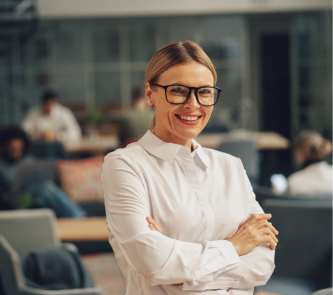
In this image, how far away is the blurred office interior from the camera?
31.6 ft

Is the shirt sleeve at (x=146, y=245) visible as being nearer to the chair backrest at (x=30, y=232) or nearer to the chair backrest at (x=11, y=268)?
the chair backrest at (x=11, y=268)

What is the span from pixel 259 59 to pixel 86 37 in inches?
152

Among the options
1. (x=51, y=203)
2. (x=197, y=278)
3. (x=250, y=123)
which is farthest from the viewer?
(x=250, y=123)

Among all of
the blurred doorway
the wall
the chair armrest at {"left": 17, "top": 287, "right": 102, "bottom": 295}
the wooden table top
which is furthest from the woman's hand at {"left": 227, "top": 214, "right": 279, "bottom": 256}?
the blurred doorway

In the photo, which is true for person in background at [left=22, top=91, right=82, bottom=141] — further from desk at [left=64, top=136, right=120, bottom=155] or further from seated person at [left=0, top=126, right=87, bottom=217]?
seated person at [left=0, top=126, right=87, bottom=217]

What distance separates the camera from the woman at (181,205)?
3.83 ft

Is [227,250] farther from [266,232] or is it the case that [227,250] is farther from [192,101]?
[192,101]

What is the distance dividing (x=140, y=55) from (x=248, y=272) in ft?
31.1

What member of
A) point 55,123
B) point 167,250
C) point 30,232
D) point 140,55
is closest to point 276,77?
point 140,55

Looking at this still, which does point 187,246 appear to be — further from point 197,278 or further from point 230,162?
point 230,162

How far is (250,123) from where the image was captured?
34.6 ft

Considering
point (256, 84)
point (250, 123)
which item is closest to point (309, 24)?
point (256, 84)

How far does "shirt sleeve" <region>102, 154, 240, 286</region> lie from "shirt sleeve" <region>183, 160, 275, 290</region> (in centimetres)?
2

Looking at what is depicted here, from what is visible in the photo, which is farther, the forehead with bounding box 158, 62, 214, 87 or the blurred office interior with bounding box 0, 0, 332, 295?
the blurred office interior with bounding box 0, 0, 332, 295
